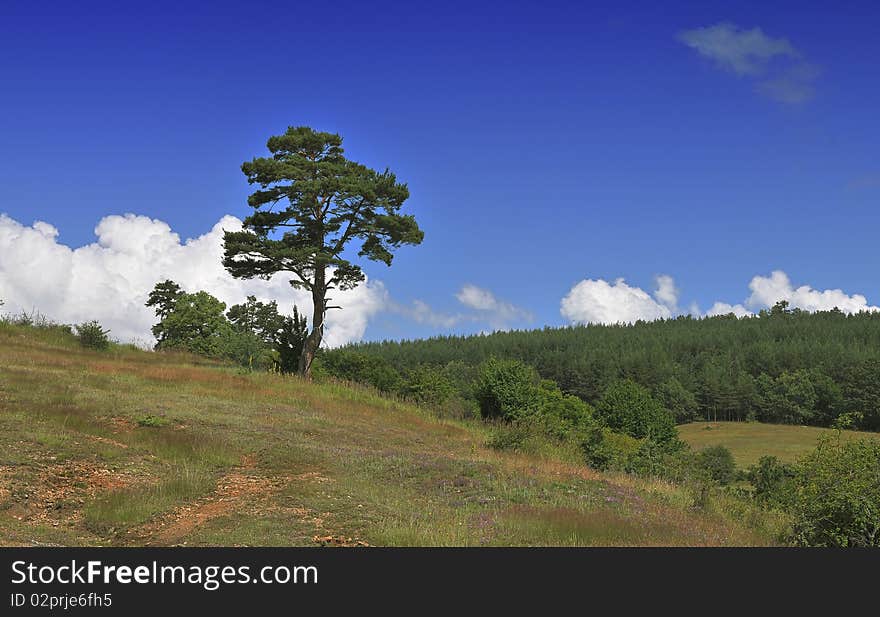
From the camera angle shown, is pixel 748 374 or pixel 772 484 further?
pixel 748 374

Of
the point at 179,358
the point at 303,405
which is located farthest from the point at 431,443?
the point at 179,358

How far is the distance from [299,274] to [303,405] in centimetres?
1463

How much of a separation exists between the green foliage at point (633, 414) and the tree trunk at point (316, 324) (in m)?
31.2

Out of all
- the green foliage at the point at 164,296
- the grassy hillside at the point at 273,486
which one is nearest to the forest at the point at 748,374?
the green foliage at the point at 164,296

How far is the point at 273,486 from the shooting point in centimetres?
1545

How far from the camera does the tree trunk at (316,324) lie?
4406 centimetres

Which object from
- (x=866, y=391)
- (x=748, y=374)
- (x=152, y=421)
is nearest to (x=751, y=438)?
(x=866, y=391)

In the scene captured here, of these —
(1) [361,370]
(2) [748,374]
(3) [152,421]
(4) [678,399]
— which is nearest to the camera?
(3) [152,421]

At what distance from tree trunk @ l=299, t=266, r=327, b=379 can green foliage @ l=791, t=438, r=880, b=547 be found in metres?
34.9

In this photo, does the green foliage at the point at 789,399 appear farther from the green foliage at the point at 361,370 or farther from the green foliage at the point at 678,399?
the green foliage at the point at 361,370

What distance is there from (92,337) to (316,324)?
54.2 feet

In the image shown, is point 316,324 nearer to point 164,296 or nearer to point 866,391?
point 164,296

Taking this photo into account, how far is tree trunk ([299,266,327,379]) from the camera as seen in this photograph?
145 feet

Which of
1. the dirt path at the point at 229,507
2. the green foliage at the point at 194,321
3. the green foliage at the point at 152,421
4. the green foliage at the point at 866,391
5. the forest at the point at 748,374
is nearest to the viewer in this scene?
the dirt path at the point at 229,507
